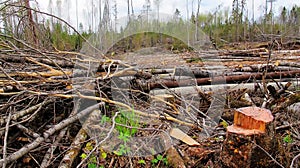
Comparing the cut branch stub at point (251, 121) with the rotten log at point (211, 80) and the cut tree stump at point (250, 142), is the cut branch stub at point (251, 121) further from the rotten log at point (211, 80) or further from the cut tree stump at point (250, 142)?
the rotten log at point (211, 80)

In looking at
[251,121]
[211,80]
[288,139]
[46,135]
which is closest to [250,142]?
[251,121]

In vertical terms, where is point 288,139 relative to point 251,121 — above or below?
below

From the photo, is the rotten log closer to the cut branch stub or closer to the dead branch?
the dead branch

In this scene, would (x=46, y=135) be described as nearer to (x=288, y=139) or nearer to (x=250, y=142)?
(x=250, y=142)

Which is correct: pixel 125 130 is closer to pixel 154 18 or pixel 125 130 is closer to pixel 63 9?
pixel 154 18

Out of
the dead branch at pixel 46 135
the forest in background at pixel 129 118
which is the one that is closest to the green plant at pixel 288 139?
the forest in background at pixel 129 118

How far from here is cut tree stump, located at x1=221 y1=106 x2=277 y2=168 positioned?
1.42 meters

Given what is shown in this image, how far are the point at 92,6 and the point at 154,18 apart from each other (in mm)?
6550

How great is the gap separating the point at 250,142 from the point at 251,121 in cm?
13

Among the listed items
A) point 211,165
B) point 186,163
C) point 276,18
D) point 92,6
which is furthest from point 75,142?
point 276,18

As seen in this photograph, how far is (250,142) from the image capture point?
141cm

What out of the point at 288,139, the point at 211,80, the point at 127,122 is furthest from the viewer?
the point at 211,80

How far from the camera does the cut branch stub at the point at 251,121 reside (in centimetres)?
144

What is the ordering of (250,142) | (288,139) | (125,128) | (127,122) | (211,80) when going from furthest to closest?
1. (211,80)
2. (127,122)
3. (125,128)
4. (288,139)
5. (250,142)
